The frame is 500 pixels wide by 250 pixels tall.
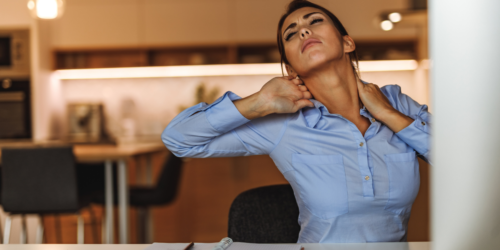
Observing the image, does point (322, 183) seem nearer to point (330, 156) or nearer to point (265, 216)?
point (330, 156)

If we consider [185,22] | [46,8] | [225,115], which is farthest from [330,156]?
Result: [185,22]

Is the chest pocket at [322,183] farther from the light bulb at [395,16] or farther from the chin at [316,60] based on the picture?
the light bulb at [395,16]

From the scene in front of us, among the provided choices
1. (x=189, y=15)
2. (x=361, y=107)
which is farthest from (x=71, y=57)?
(x=361, y=107)

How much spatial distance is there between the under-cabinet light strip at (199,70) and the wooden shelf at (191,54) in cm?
5

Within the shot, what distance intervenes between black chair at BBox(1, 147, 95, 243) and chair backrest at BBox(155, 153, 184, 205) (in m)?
0.52

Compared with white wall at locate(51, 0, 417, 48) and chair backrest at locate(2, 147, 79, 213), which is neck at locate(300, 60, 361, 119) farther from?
white wall at locate(51, 0, 417, 48)

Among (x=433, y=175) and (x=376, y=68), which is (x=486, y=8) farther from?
(x=376, y=68)

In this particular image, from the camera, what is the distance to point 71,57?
178 inches

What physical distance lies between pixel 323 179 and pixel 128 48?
376 cm

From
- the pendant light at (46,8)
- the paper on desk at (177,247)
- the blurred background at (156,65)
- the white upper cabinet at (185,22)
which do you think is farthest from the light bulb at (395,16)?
the white upper cabinet at (185,22)

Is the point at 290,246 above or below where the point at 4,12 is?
below

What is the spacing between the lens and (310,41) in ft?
3.62

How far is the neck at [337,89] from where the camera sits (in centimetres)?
117

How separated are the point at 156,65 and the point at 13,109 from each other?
1409mm
